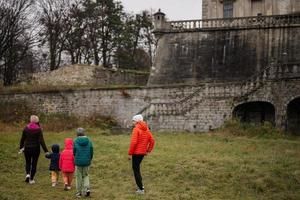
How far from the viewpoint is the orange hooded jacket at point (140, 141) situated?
13055mm

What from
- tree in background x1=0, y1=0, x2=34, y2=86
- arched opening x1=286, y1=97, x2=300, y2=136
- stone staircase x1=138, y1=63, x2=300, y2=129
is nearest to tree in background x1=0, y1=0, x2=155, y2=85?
tree in background x1=0, y1=0, x2=34, y2=86

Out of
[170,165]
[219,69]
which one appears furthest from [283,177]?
[219,69]

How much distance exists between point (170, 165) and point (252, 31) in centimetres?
1966

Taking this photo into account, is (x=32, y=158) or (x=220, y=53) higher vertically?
(x=220, y=53)

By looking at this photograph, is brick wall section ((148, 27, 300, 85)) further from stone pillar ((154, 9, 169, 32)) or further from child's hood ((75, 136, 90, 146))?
child's hood ((75, 136, 90, 146))

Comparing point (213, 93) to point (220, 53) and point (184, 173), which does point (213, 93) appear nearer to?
point (220, 53)

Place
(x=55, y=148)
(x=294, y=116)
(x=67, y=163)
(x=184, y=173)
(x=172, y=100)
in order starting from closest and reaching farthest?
(x=67, y=163), (x=55, y=148), (x=184, y=173), (x=294, y=116), (x=172, y=100)

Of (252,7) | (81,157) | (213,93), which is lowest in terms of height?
(81,157)

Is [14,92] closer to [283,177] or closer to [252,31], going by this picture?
[252,31]

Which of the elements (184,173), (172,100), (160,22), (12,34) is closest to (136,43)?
(12,34)

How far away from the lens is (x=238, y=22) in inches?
1353

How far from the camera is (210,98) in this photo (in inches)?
1133

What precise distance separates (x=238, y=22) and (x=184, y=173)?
2073cm

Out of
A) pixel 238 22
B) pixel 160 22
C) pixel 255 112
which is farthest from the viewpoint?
pixel 160 22
